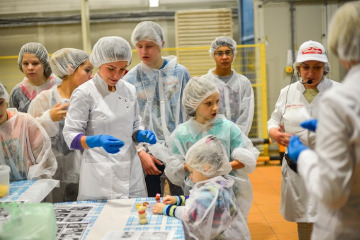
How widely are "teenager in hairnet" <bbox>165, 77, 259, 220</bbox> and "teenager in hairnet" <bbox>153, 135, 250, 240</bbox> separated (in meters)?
0.32

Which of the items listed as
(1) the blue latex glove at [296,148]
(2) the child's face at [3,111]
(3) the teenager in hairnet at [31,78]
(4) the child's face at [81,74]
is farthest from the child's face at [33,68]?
(1) the blue latex glove at [296,148]

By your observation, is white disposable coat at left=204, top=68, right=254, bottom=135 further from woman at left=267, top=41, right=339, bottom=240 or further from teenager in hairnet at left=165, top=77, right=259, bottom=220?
teenager in hairnet at left=165, top=77, right=259, bottom=220

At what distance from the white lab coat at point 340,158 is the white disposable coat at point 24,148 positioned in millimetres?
1822

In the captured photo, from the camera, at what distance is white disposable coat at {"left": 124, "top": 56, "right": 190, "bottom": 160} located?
9.53 ft

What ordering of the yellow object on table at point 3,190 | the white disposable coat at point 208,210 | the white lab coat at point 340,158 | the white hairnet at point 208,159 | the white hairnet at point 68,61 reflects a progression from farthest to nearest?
1. the white hairnet at point 68,61
2. the yellow object on table at point 3,190
3. the white hairnet at point 208,159
4. the white disposable coat at point 208,210
5. the white lab coat at point 340,158

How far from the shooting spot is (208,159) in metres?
2.10

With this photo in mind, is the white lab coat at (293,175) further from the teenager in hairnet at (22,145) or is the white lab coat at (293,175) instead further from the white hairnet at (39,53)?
the white hairnet at (39,53)

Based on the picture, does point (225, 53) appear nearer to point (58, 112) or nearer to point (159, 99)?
point (159, 99)

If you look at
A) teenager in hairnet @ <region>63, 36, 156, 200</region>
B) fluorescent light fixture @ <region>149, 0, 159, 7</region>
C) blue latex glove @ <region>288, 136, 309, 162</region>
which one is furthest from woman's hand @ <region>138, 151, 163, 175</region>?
fluorescent light fixture @ <region>149, 0, 159, 7</region>

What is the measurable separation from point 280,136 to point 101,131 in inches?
44.7

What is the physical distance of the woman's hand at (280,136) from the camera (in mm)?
2529

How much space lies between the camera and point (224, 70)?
11.4ft

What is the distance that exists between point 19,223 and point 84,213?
564 mm

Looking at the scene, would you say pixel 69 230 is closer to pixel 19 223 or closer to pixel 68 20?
pixel 19 223
